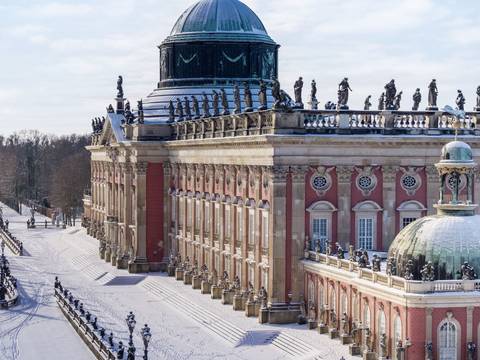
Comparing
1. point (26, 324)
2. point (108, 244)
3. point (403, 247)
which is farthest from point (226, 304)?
point (108, 244)

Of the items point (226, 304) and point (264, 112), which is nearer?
point (264, 112)

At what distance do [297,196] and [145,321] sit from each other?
1135 cm

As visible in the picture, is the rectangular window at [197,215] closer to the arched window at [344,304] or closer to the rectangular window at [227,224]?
the rectangular window at [227,224]

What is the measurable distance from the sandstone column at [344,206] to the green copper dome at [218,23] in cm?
3234

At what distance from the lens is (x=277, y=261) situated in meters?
60.7

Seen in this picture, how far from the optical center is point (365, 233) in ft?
205

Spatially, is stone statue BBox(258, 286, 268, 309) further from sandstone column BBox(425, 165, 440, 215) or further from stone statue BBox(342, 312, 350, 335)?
sandstone column BBox(425, 165, 440, 215)

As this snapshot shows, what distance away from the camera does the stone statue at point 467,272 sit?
47.6 meters

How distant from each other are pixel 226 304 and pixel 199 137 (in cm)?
1362

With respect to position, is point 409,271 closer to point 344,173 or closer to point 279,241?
point 279,241

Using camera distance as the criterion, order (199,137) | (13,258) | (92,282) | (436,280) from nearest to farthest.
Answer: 1. (436,280)
2. (199,137)
3. (92,282)
4. (13,258)

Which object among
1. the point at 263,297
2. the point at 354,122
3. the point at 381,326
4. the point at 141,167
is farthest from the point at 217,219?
the point at 381,326

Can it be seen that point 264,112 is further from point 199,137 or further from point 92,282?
point 92,282

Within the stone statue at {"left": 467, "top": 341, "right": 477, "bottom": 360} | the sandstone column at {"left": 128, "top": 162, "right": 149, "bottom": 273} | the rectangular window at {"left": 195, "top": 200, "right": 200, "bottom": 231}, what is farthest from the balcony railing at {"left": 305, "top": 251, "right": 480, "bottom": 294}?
the sandstone column at {"left": 128, "top": 162, "right": 149, "bottom": 273}
